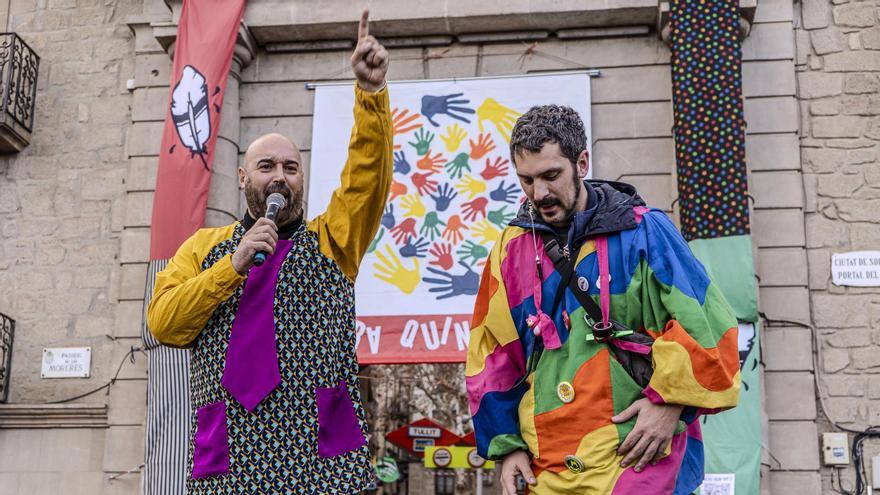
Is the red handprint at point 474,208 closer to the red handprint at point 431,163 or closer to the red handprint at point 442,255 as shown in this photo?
the red handprint at point 442,255

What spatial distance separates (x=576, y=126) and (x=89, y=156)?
628 cm

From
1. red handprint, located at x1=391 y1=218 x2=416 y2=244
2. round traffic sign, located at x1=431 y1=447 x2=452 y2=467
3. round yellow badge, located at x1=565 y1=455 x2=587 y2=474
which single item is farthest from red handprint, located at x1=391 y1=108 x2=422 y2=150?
round traffic sign, located at x1=431 y1=447 x2=452 y2=467

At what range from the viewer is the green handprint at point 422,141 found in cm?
752

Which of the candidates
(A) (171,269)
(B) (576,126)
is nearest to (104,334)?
(A) (171,269)

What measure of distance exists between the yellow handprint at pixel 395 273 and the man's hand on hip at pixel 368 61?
166 inches

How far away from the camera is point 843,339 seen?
22.7 ft

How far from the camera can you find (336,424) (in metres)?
2.97

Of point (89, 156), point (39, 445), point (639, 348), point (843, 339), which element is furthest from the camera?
point (89, 156)

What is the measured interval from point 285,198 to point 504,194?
4264 mm

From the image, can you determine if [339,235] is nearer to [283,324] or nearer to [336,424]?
[283,324]

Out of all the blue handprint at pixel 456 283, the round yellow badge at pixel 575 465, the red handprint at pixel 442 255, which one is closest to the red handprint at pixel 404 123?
the red handprint at pixel 442 255

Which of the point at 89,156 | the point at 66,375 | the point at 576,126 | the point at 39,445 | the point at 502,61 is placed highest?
the point at 502,61

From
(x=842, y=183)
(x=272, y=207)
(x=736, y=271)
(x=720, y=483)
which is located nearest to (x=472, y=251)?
(x=736, y=271)

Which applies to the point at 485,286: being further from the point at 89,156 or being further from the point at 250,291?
the point at 89,156
